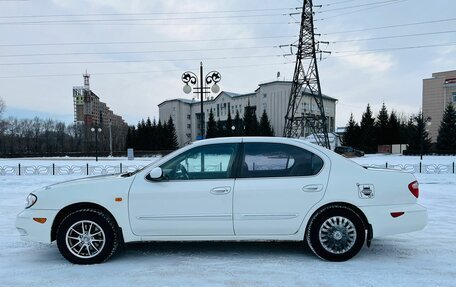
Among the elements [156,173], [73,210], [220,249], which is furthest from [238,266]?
[73,210]

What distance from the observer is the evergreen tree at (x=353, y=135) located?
5656cm

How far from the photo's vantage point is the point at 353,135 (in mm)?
57156

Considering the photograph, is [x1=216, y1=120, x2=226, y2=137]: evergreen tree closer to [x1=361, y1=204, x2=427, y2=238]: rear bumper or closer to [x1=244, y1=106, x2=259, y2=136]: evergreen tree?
[x1=244, y1=106, x2=259, y2=136]: evergreen tree

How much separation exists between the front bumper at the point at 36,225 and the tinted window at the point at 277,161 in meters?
2.73

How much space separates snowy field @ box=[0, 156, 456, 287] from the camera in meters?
3.68

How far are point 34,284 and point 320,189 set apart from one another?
374 centimetres

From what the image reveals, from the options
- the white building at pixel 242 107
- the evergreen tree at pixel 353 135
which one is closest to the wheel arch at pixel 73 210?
the white building at pixel 242 107

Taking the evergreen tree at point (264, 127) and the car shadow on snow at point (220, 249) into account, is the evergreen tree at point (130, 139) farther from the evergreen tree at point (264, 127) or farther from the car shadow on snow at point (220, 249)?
the car shadow on snow at point (220, 249)

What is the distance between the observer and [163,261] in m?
4.32

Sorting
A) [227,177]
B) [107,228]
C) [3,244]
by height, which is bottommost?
[3,244]

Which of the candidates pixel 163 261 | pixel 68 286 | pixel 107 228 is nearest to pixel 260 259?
pixel 163 261

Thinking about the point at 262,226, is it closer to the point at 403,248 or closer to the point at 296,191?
the point at 296,191

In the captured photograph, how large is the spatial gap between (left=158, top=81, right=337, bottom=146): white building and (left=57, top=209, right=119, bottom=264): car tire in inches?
2163

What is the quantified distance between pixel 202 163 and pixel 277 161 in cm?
107
